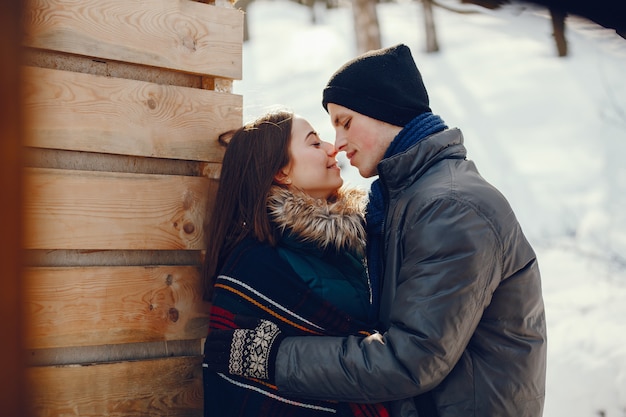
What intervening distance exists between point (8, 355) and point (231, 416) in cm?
172

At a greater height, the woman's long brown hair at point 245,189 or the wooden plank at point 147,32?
the wooden plank at point 147,32

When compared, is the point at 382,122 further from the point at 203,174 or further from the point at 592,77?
the point at 592,77

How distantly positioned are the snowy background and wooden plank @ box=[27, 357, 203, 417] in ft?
3.77

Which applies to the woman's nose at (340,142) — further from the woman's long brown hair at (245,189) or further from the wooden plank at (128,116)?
the wooden plank at (128,116)

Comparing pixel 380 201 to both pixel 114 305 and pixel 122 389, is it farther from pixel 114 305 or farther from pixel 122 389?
pixel 122 389

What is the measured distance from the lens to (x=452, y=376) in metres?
2.01

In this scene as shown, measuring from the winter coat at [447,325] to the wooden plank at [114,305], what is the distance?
60 cm

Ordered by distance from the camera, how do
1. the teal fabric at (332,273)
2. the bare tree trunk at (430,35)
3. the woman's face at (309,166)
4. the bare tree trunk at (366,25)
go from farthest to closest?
the bare tree trunk at (430,35) < the bare tree trunk at (366,25) < the woman's face at (309,166) < the teal fabric at (332,273)

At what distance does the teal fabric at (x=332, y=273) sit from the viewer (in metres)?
2.31

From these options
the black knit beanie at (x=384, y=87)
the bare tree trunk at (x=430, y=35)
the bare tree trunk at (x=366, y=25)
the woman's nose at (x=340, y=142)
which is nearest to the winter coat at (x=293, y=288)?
the woman's nose at (x=340, y=142)

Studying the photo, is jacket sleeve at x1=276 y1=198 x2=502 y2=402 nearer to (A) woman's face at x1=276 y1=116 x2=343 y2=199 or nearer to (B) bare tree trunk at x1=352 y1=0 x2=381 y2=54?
(A) woman's face at x1=276 y1=116 x2=343 y2=199

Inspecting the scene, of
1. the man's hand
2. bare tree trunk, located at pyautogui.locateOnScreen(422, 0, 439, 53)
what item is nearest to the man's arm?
the man's hand

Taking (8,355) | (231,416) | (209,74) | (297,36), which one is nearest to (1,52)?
(8,355)

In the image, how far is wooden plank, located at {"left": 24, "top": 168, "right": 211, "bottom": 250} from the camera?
2154mm
